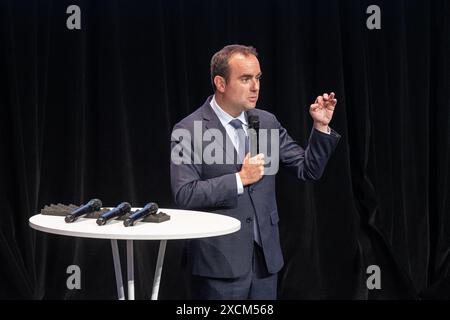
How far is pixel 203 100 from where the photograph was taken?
383 cm

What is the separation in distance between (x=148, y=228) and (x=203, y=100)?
167 centimetres

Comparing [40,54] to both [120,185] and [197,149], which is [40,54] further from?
[197,149]

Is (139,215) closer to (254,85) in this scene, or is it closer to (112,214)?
(112,214)

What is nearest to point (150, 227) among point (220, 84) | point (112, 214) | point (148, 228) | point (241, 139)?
point (148, 228)

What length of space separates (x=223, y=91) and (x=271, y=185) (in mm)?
382

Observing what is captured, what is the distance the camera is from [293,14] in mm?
3801

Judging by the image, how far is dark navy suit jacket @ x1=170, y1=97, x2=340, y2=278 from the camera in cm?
247

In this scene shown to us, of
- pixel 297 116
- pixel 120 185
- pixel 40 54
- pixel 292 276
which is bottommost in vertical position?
pixel 292 276

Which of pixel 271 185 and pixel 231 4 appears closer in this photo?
pixel 271 185

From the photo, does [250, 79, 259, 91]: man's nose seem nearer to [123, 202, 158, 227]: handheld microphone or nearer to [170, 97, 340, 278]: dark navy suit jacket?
[170, 97, 340, 278]: dark navy suit jacket

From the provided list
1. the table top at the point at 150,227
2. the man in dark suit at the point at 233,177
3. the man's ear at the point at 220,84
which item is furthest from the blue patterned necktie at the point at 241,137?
the table top at the point at 150,227

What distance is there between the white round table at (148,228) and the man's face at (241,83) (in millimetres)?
410

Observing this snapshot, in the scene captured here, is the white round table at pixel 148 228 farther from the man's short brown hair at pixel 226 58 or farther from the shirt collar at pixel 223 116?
the man's short brown hair at pixel 226 58
